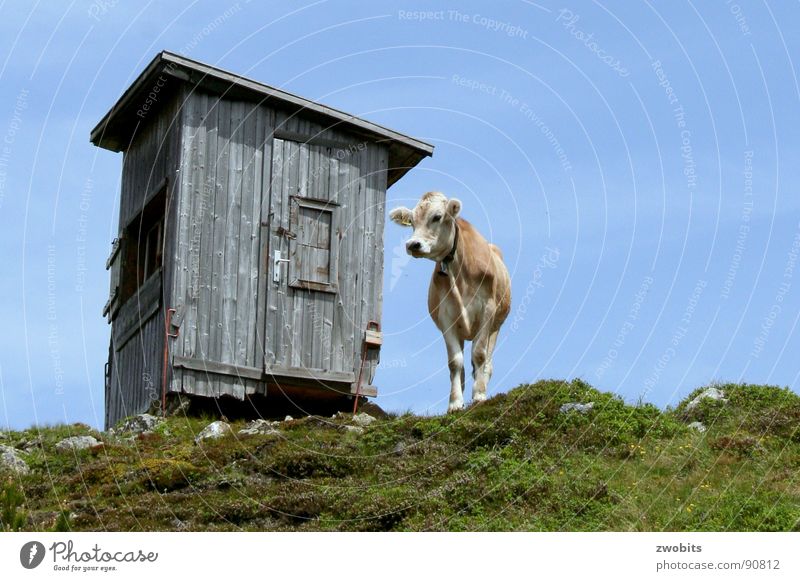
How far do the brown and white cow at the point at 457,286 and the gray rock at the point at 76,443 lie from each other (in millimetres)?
4898

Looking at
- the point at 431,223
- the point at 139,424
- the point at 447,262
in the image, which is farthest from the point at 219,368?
the point at 431,223

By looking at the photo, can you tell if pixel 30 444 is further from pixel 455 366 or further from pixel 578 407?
pixel 578 407

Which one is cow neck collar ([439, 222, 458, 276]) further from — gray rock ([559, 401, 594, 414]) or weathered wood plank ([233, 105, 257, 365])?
weathered wood plank ([233, 105, 257, 365])

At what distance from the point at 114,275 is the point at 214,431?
296 inches

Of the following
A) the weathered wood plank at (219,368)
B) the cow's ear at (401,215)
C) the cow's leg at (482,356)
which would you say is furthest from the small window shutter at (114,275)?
the cow's leg at (482,356)

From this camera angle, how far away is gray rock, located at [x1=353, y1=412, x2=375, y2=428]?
18269 millimetres

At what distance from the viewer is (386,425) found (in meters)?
17.2

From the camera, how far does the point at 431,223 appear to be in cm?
1708

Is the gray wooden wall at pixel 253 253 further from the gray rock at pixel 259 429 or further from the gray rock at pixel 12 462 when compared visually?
the gray rock at pixel 12 462

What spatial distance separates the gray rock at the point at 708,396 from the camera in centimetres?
1767

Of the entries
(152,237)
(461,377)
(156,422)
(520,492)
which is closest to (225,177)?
(152,237)

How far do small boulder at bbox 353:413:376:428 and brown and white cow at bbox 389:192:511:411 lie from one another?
1567 millimetres

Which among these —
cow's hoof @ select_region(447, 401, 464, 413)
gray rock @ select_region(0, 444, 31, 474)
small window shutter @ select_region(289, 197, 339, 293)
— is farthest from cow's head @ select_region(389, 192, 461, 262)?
gray rock @ select_region(0, 444, 31, 474)

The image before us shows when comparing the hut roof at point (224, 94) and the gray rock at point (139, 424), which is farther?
the hut roof at point (224, 94)
